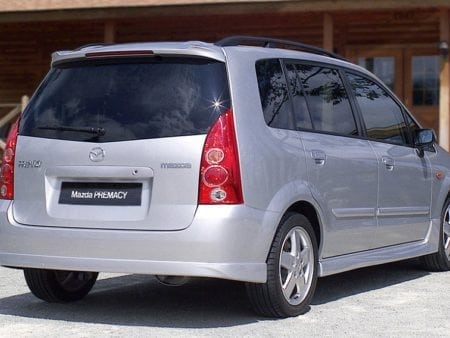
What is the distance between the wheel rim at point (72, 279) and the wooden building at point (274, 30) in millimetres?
8005

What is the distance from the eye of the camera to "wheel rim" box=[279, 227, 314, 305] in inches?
238

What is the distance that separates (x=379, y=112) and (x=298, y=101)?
1324 mm

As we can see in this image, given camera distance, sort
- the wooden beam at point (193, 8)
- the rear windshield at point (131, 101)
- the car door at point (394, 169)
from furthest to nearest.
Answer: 1. the wooden beam at point (193, 8)
2. the car door at point (394, 169)
3. the rear windshield at point (131, 101)

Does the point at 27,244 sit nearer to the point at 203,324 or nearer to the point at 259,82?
the point at 203,324

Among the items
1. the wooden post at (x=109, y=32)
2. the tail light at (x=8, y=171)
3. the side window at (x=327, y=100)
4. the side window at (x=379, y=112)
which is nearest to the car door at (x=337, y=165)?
the side window at (x=327, y=100)

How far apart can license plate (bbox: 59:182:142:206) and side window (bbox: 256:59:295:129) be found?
0.95 m

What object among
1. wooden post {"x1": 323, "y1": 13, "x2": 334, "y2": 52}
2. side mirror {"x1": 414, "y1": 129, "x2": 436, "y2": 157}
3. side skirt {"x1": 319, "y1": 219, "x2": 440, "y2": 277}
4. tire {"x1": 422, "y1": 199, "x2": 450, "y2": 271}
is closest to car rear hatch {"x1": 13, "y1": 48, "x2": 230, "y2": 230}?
side skirt {"x1": 319, "y1": 219, "x2": 440, "y2": 277}

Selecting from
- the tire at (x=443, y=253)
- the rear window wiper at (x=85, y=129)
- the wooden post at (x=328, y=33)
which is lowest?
the tire at (x=443, y=253)

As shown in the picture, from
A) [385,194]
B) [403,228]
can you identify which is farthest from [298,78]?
[403,228]

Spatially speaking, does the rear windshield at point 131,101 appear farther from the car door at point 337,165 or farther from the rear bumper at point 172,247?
the car door at point 337,165

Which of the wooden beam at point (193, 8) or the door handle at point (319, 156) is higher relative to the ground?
the wooden beam at point (193, 8)

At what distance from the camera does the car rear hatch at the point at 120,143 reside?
18.4 feet

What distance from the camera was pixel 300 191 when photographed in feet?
20.0

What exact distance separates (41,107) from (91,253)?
41.1 inches
